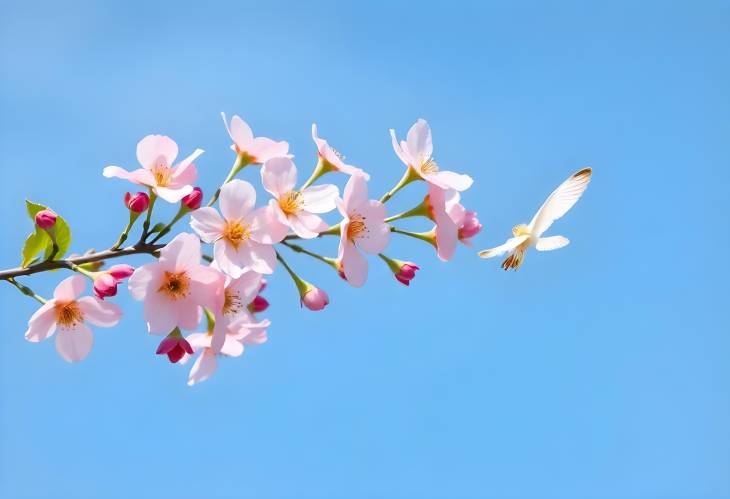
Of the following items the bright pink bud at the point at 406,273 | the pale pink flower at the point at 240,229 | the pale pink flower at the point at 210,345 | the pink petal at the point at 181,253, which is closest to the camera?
the pink petal at the point at 181,253

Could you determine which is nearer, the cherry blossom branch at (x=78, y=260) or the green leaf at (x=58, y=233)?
the cherry blossom branch at (x=78, y=260)

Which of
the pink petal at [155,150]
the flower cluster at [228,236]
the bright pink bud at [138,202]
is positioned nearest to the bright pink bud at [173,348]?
the flower cluster at [228,236]

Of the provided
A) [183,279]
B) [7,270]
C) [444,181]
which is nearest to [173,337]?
[183,279]

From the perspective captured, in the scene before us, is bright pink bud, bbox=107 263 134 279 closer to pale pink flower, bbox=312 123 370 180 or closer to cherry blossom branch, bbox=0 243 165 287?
cherry blossom branch, bbox=0 243 165 287

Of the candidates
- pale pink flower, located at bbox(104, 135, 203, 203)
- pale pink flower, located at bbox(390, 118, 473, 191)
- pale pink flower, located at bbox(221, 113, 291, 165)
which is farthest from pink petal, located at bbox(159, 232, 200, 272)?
pale pink flower, located at bbox(390, 118, 473, 191)

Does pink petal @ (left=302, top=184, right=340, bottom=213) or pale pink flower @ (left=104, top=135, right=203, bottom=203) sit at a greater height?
pale pink flower @ (left=104, top=135, right=203, bottom=203)

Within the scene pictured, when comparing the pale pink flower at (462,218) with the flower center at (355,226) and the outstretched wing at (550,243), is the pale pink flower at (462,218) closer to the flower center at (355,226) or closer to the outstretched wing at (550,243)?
the outstretched wing at (550,243)

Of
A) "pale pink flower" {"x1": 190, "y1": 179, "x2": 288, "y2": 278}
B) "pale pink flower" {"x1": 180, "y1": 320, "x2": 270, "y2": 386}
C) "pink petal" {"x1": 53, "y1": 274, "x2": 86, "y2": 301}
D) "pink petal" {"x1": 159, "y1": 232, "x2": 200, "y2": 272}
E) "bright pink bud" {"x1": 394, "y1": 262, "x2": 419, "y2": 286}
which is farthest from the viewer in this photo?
"pale pink flower" {"x1": 180, "y1": 320, "x2": 270, "y2": 386}
